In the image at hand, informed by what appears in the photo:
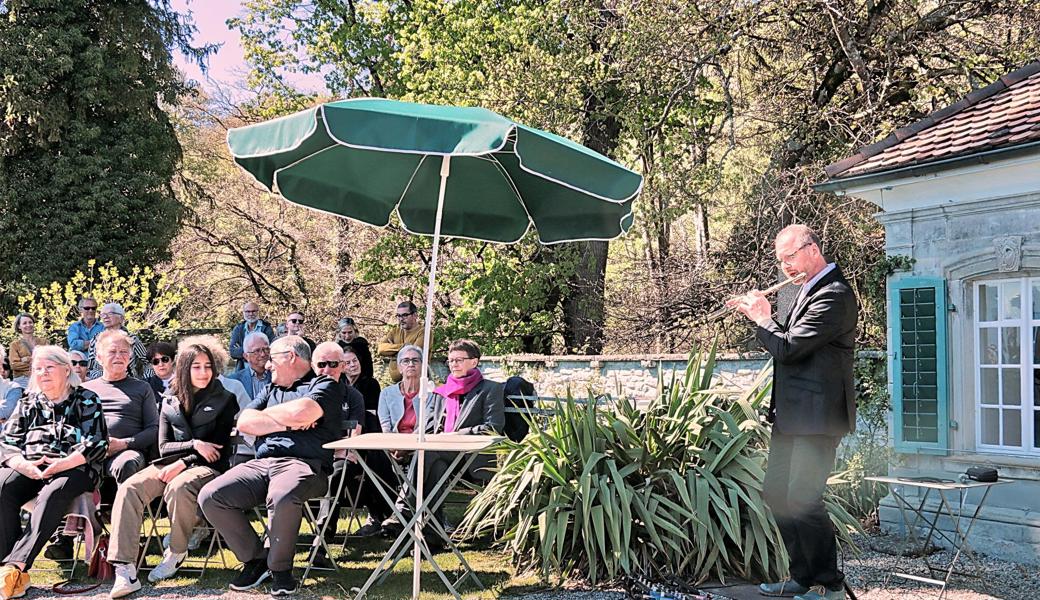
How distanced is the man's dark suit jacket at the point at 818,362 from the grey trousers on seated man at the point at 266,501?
2.68 meters

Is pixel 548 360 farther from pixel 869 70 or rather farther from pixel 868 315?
pixel 869 70

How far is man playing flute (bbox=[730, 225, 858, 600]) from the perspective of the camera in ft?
15.1

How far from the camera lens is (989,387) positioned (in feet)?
24.6

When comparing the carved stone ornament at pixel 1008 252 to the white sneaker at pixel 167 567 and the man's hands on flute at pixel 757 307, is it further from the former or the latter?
the white sneaker at pixel 167 567

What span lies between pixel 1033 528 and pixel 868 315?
15.7 ft

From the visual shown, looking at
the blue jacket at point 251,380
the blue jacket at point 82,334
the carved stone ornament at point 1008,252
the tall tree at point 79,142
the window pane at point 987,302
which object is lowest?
the blue jacket at point 251,380

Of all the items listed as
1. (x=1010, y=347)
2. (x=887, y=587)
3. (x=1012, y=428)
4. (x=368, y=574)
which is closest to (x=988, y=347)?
(x=1010, y=347)

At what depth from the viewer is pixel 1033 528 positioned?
22.6 ft

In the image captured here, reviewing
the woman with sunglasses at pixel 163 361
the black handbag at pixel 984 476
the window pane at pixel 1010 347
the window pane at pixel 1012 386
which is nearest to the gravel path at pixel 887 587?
the black handbag at pixel 984 476

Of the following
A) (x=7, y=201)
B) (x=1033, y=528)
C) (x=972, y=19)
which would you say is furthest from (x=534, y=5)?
(x=1033, y=528)

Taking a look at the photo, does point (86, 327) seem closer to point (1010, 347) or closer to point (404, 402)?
point (404, 402)

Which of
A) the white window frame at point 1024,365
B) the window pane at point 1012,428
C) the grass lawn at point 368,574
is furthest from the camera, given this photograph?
the window pane at point 1012,428

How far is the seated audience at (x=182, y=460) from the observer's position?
5664 mm

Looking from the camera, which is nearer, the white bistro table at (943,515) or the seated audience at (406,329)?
the white bistro table at (943,515)
